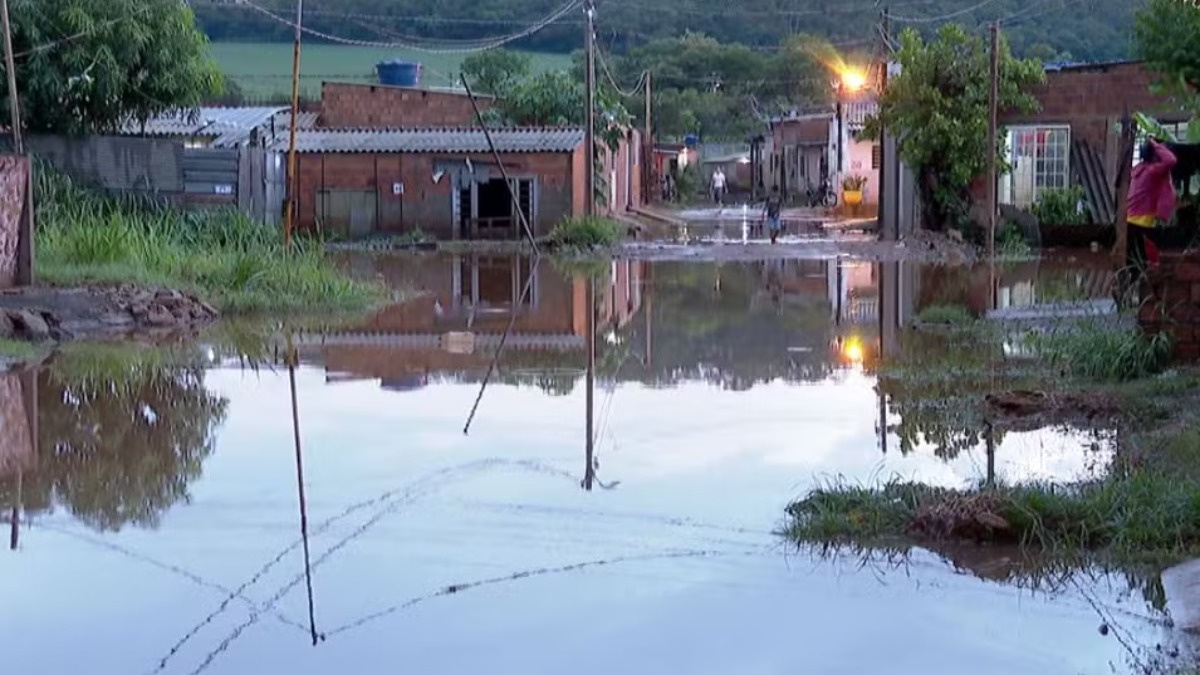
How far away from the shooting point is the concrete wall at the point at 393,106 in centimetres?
4400

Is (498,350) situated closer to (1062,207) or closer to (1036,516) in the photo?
(1036,516)

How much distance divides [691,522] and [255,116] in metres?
37.2

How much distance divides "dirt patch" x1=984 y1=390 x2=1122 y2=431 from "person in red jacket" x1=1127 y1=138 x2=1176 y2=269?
2804 millimetres

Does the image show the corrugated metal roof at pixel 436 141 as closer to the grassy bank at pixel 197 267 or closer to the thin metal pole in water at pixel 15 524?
the grassy bank at pixel 197 267

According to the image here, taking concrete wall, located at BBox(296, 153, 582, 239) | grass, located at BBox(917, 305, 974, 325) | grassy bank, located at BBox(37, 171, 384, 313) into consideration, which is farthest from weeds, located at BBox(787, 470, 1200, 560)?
concrete wall, located at BBox(296, 153, 582, 239)

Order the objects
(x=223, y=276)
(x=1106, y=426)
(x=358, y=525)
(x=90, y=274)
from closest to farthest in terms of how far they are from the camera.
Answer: (x=358, y=525), (x=1106, y=426), (x=90, y=274), (x=223, y=276)

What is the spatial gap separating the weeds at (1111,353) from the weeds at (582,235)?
20458mm

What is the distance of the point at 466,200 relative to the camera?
126ft

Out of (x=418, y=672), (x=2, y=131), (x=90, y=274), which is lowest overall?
(x=418, y=672)

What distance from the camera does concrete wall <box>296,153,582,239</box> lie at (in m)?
37.7

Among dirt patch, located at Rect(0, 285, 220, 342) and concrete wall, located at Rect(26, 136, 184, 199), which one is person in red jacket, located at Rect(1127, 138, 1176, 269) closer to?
dirt patch, located at Rect(0, 285, 220, 342)

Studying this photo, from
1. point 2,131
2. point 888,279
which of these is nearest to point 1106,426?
point 888,279

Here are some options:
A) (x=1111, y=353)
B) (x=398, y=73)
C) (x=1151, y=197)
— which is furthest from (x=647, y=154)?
(x=1111, y=353)

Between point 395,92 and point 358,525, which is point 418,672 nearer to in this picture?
point 358,525
